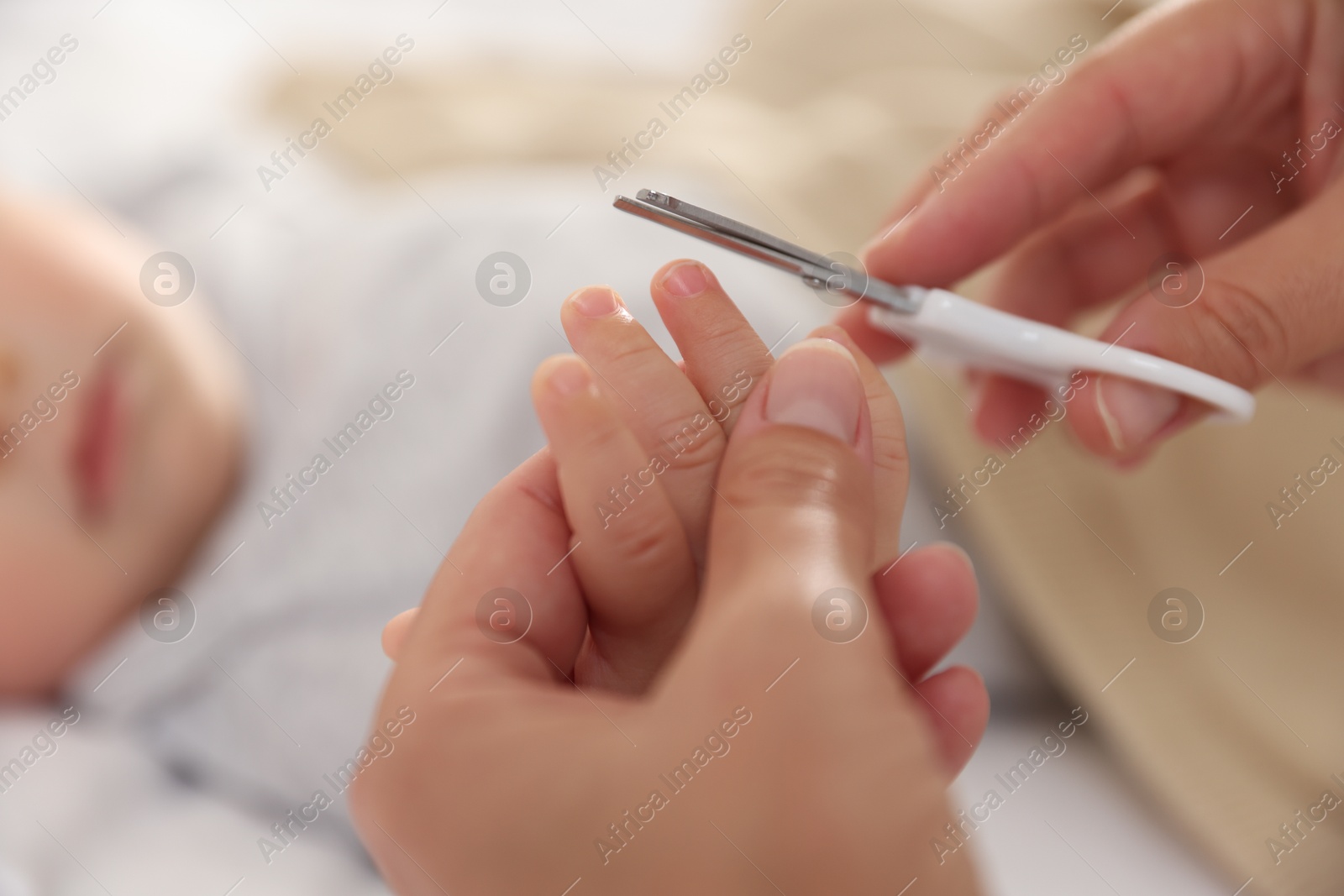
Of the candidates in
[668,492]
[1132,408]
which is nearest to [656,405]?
[668,492]

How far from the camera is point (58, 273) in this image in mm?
833

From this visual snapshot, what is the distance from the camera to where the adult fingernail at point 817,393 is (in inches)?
16.6

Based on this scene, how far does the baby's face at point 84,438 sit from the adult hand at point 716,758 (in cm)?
60

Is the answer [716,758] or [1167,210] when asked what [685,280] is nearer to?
[716,758]

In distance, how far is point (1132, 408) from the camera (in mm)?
564

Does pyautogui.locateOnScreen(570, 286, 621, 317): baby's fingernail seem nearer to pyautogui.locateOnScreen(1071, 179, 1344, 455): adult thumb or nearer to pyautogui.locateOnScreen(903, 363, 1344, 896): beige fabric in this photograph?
pyautogui.locateOnScreen(1071, 179, 1344, 455): adult thumb

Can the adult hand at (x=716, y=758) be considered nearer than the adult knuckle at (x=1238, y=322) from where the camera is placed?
Yes

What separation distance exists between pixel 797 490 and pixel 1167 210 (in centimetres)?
62

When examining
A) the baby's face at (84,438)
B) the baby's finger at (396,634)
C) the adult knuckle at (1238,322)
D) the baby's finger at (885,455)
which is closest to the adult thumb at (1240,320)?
the adult knuckle at (1238,322)

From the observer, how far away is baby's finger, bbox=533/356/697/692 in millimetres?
428

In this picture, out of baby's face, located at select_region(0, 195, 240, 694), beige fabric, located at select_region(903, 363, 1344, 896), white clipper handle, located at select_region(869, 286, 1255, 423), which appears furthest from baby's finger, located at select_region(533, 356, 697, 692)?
baby's face, located at select_region(0, 195, 240, 694)

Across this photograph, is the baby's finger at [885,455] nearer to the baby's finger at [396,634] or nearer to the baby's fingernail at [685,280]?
the baby's fingernail at [685,280]

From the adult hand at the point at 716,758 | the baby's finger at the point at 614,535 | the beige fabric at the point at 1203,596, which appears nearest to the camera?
the adult hand at the point at 716,758

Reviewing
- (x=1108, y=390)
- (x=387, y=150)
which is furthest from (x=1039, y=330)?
(x=387, y=150)
